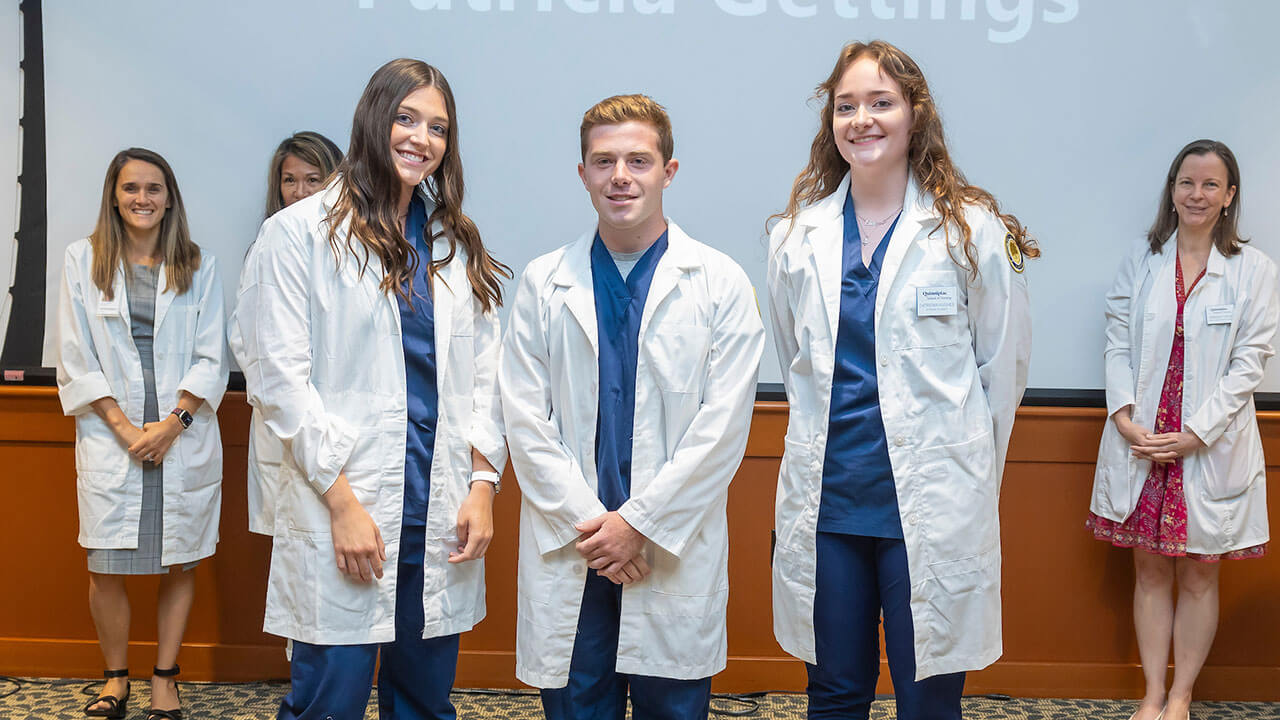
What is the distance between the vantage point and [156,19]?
3.14 metres

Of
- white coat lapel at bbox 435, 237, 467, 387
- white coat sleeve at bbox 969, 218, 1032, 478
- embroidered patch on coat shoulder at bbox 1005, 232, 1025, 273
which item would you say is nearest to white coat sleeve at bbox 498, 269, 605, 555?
white coat lapel at bbox 435, 237, 467, 387

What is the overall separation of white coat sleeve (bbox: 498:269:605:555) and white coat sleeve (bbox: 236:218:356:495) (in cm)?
31

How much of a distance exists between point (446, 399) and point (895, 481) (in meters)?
0.88

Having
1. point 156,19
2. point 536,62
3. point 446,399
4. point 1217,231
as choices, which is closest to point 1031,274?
point 1217,231

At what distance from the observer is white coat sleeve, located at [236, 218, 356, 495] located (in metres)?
1.78

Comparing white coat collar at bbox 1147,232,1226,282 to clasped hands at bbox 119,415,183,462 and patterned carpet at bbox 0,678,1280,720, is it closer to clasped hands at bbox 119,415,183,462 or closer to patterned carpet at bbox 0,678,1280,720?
patterned carpet at bbox 0,678,1280,720

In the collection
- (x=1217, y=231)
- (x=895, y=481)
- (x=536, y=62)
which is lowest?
(x=895, y=481)

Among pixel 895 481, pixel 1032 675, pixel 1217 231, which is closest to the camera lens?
pixel 895 481

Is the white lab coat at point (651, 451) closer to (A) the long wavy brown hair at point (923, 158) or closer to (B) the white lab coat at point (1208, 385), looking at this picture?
(A) the long wavy brown hair at point (923, 158)

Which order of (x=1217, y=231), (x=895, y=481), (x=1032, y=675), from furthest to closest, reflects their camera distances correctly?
1. (x=1032, y=675)
2. (x=1217, y=231)
3. (x=895, y=481)

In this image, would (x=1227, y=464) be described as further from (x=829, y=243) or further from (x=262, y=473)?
(x=262, y=473)

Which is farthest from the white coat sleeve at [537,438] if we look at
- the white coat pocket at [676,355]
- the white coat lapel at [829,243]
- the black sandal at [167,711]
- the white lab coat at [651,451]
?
the black sandal at [167,711]

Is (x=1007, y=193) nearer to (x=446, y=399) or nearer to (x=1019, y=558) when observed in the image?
(x=1019, y=558)

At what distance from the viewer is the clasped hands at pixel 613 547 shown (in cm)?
174
